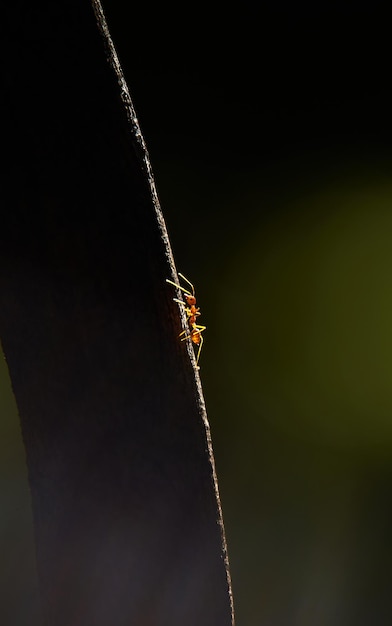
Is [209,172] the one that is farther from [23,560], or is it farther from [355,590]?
[355,590]

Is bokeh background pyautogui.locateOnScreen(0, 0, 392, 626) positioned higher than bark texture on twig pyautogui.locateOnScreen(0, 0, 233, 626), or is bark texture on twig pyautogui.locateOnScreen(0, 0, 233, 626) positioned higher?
bokeh background pyautogui.locateOnScreen(0, 0, 392, 626)

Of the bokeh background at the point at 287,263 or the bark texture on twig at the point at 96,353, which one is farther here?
the bokeh background at the point at 287,263

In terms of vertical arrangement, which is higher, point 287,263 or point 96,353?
point 287,263

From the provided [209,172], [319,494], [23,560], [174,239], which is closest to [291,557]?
[319,494]

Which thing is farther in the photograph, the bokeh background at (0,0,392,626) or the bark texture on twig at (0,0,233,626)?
the bokeh background at (0,0,392,626)

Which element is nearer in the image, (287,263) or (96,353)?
(96,353)

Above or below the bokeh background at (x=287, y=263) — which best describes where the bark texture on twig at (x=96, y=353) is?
below
